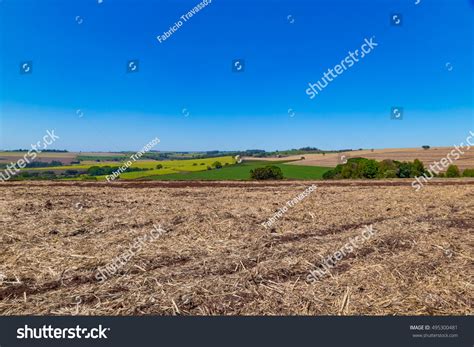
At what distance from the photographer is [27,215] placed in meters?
10.9

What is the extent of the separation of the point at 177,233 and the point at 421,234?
20.5 feet

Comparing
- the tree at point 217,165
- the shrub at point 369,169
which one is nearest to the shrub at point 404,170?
the shrub at point 369,169

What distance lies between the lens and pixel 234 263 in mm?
6504

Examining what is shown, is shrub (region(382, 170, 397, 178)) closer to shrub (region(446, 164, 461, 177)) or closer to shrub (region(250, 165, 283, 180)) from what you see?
shrub (region(446, 164, 461, 177))

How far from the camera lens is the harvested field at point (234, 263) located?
4867mm

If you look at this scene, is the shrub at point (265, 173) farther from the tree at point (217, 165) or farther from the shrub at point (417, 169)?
the shrub at point (417, 169)

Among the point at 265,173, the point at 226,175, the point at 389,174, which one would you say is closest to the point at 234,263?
the point at 265,173

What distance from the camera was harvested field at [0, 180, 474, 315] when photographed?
4.87 metres

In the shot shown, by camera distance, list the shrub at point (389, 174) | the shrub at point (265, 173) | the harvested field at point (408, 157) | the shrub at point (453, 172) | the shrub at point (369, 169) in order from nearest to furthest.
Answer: the shrub at point (369, 169)
the shrub at point (265, 173)
the shrub at point (389, 174)
the shrub at point (453, 172)
the harvested field at point (408, 157)

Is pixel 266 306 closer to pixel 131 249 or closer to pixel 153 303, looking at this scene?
pixel 153 303

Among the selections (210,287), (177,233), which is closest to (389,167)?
(177,233)

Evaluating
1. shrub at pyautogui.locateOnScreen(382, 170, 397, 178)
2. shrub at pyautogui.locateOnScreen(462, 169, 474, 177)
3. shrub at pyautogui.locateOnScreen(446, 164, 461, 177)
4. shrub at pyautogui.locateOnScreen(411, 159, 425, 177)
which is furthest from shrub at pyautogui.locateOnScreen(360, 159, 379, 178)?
Result: shrub at pyautogui.locateOnScreen(462, 169, 474, 177)

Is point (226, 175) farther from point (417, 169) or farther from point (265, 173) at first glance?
point (417, 169)
